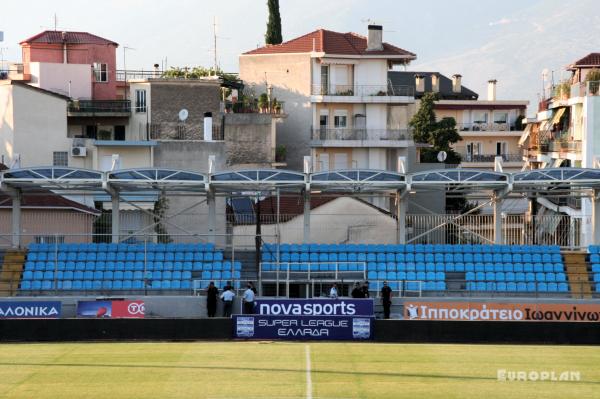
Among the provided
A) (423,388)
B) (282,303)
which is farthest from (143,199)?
(423,388)

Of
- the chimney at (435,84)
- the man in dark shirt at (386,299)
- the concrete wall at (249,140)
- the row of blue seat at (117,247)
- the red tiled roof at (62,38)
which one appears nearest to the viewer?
the man in dark shirt at (386,299)

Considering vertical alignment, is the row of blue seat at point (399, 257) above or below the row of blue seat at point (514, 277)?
above

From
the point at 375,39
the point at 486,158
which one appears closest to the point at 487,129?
the point at 486,158

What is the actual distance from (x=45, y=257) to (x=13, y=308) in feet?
16.5

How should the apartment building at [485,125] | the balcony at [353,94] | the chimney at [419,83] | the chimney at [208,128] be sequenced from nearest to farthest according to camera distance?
1. the chimney at [208,128]
2. the balcony at [353,94]
3. the apartment building at [485,125]
4. the chimney at [419,83]

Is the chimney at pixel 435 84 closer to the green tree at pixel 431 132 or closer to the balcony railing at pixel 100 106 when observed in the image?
the green tree at pixel 431 132

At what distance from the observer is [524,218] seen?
6062cm

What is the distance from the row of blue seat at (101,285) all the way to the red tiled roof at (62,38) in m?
32.5

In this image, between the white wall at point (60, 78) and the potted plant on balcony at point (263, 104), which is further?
the potted plant on balcony at point (263, 104)

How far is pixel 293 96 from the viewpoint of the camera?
258 ft

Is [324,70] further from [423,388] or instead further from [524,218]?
[423,388]

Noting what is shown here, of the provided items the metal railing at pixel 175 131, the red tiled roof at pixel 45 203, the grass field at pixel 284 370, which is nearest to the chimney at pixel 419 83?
the metal railing at pixel 175 131

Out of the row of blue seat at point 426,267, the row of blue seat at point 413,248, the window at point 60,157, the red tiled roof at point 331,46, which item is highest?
the red tiled roof at point 331,46

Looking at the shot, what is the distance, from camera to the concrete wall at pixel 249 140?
233 feet
